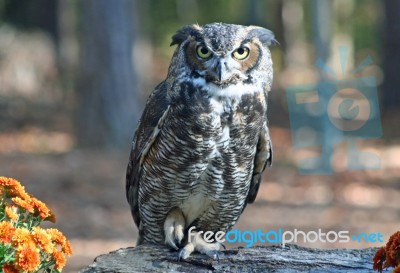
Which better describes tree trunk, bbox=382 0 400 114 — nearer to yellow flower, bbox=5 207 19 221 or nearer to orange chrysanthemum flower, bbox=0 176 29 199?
orange chrysanthemum flower, bbox=0 176 29 199

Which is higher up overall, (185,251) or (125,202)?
(185,251)

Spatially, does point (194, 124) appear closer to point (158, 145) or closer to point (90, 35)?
point (158, 145)

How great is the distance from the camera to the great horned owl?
13.5ft

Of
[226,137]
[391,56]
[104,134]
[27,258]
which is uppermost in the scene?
[391,56]

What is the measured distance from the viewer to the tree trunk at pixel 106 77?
38.5ft

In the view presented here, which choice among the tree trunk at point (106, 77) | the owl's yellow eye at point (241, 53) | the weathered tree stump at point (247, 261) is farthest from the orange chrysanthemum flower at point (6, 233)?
the tree trunk at point (106, 77)

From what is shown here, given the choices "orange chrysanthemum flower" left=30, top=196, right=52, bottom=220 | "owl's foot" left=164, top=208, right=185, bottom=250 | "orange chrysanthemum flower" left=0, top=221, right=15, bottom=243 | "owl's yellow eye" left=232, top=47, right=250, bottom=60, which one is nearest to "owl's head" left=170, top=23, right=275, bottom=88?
"owl's yellow eye" left=232, top=47, right=250, bottom=60

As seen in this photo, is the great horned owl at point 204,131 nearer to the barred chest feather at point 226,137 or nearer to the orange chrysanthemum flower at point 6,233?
the barred chest feather at point 226,137

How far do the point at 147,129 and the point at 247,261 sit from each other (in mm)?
977

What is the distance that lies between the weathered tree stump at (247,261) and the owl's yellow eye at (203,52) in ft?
3.59

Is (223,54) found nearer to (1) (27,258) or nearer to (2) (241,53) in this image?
(2) (241,53)

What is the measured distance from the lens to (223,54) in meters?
3.96

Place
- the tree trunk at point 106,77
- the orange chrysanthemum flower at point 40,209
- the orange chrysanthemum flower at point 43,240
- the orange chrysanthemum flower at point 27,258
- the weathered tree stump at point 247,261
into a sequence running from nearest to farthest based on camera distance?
the orange chrysanthemum flower at point 27,258
the orange chrysanthemum flower at point 43,240
the orange chrysanthemum flower at point 40,209
the weathered tree stump at point 247,261
the tree trunk at point 106,77

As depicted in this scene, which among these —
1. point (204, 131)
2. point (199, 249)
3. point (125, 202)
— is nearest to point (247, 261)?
point (199, 249)
